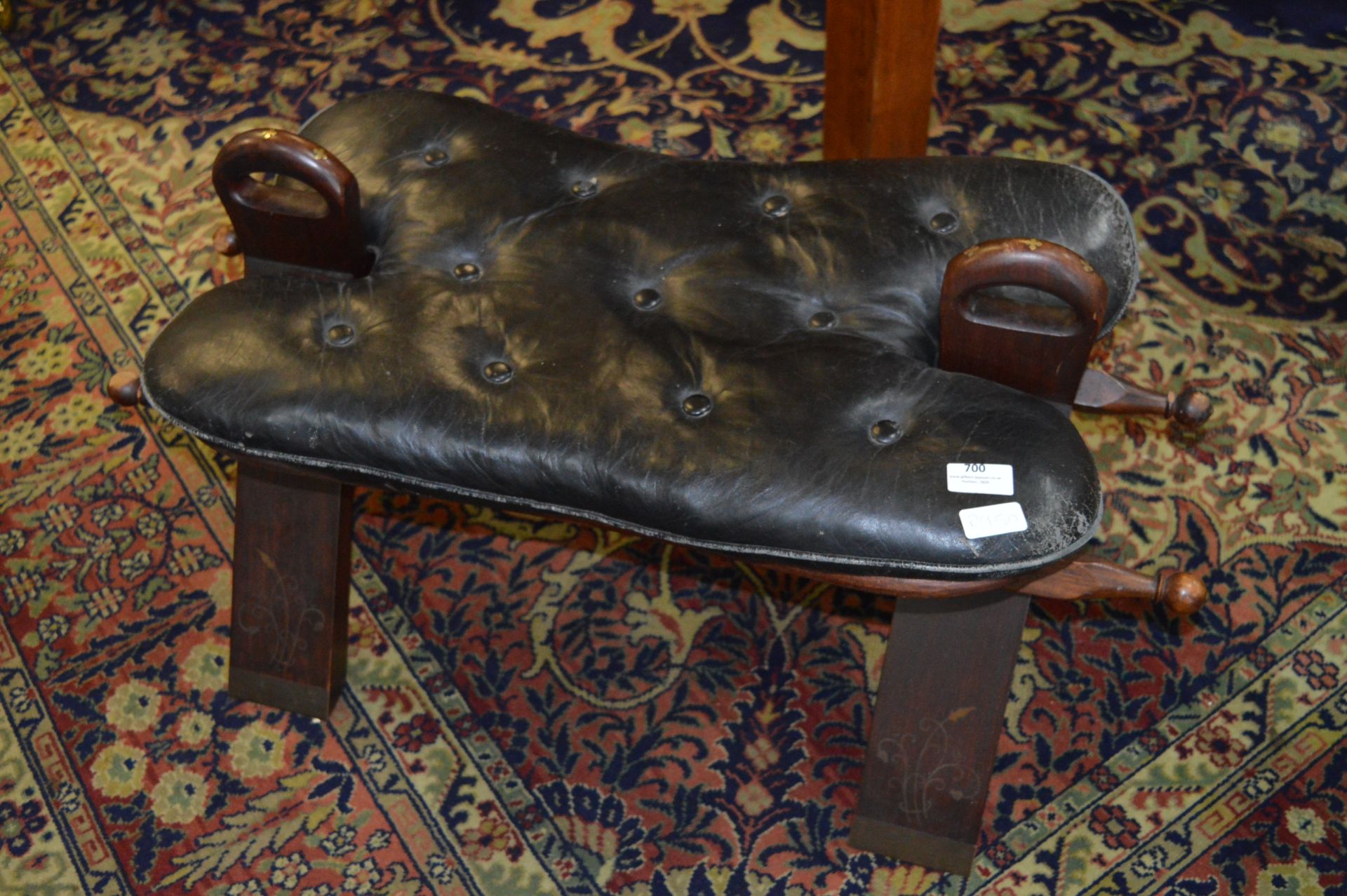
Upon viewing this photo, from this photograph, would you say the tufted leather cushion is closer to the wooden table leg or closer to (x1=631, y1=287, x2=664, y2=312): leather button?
(x1=631, y1=287, x2=664, y2=312): leather button

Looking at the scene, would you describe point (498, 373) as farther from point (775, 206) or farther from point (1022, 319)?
point (1022, 319)

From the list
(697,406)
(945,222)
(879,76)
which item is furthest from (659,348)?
(879,76)

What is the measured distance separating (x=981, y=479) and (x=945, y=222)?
0.35 meters

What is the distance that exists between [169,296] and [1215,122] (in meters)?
1.73

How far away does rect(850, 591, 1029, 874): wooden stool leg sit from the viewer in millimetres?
1466

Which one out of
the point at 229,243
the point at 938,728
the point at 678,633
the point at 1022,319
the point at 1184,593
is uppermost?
the point at 1022,319

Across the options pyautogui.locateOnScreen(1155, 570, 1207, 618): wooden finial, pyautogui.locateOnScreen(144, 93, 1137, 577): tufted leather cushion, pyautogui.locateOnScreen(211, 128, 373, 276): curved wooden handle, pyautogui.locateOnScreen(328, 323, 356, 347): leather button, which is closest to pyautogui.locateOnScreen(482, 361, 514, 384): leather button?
pyautogui.locateOnScreen(144, 93, 1137, 577): tufted leather cushion

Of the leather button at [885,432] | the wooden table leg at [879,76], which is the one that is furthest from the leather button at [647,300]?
the wooden table leg at [879,76]

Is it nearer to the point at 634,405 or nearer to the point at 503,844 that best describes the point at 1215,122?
the point at 634,405

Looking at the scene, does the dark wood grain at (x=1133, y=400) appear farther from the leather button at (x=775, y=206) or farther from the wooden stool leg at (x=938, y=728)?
the leather button at (x=775, y=206)

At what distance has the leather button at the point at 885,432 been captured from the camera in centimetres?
127

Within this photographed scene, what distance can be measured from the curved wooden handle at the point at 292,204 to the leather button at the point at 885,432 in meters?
0.60

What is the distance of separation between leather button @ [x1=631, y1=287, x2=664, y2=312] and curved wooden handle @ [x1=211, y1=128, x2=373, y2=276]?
0.32 meters

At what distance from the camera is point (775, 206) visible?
1506mm
